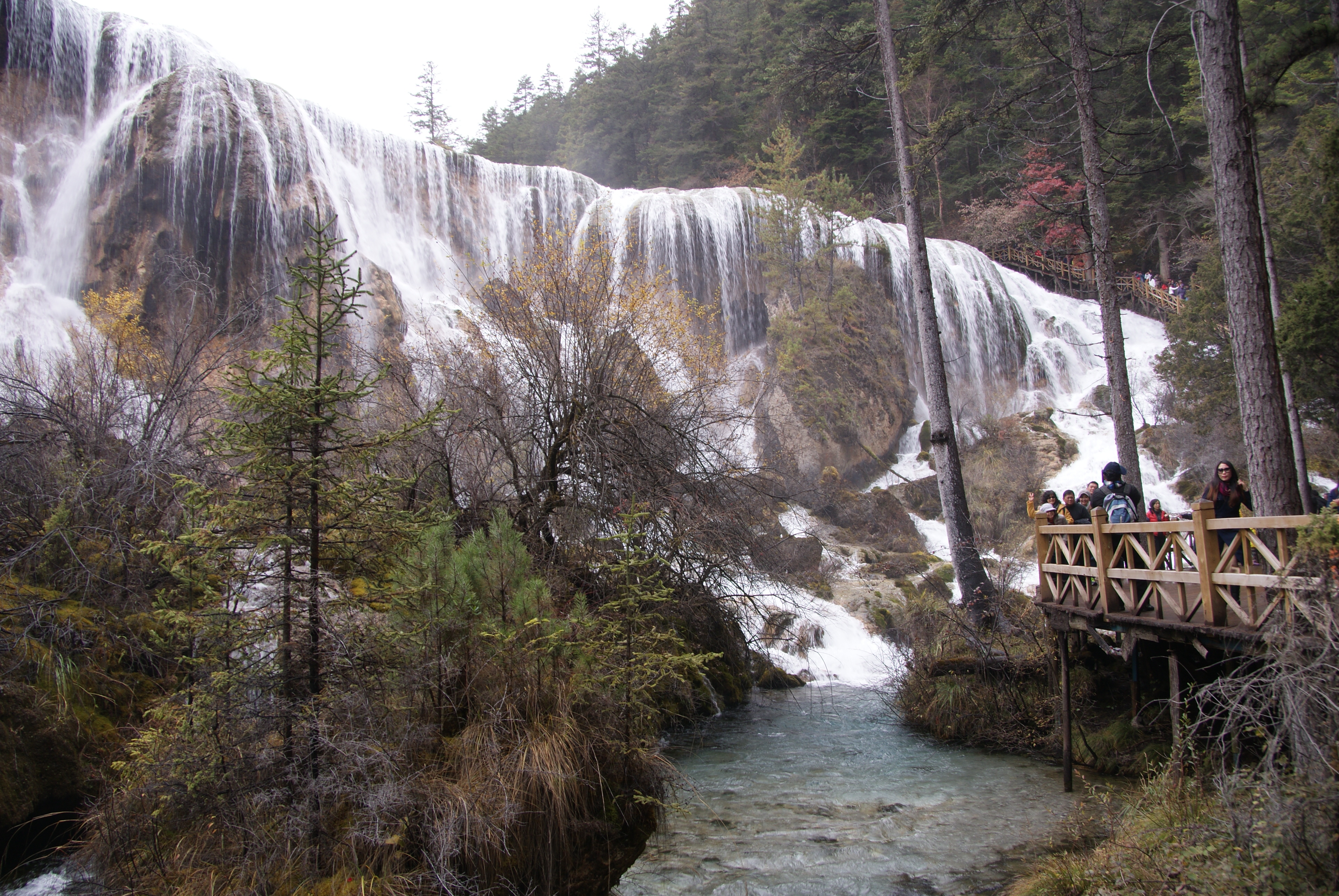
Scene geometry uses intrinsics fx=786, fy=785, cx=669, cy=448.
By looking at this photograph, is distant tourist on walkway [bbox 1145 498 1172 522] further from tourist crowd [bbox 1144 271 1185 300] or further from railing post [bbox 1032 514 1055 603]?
tourist crowd [bbox 1144 271 1185 300]

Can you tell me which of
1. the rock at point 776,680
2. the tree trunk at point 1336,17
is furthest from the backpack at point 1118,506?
the tree trunk at point 1336,17

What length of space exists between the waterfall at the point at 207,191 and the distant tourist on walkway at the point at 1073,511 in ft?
25.9

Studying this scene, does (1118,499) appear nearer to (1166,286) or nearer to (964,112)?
(964,112)

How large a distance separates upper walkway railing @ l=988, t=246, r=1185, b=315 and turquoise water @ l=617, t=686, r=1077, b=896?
26229 millimetres

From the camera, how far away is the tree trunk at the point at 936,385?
11.9 meters

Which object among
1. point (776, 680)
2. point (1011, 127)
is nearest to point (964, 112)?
point (1011, 127)

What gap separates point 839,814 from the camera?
7777 mm

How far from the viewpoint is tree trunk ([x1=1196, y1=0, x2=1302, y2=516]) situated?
6.58 meters

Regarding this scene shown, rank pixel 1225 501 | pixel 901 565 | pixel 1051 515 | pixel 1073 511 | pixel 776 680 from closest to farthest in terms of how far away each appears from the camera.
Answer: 1. pixel 1225 501
2. pixel 1073 511
3. pixel 1051 515
4. pixel 776 680
5. pixel 901 565

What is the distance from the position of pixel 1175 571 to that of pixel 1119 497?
7.74ft

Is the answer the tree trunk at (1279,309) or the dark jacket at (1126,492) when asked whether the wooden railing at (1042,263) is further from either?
the dark jacket at (1126,492)

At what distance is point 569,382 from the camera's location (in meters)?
9.45

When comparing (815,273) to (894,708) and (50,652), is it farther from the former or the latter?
(50,652)

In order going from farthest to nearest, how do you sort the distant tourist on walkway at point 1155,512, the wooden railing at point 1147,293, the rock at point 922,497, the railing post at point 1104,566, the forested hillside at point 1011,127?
1. the wooden railing at point 1147,293
2. the rock at point 922,497
3. the forested hillside at point 1011,127
4. the distant tourist on walkway at point 1155,512
5. the railing post at point 1104,566
